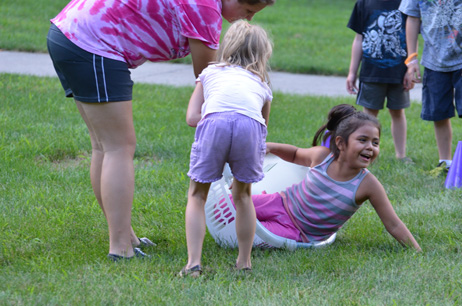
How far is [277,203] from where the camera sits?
3812 mm

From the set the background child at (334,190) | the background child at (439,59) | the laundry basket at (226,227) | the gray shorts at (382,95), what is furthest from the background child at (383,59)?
the laundry basket at (226,227)

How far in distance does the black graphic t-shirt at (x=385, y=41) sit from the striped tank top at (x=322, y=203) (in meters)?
2.17

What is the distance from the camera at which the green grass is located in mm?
2834

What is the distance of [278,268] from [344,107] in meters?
1.05

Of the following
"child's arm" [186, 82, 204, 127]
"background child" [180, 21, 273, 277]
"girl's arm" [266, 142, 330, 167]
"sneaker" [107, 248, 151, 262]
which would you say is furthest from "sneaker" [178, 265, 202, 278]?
"girl's arm" [266, 142, 330, 167]

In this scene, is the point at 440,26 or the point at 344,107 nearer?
the point at 344,107

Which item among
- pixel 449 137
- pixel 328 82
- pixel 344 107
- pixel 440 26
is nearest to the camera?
pixel 344 107

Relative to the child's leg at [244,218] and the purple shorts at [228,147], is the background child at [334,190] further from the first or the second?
the purple shorts at [228,147]

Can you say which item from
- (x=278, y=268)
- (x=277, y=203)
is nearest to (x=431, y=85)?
(x=277, y=203)

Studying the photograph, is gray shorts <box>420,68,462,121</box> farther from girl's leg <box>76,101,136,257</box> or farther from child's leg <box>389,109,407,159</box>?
girl's leg <box>76,101,136,257</box>

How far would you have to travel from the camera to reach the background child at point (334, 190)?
348 centimetres

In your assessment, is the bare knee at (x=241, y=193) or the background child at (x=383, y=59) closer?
the bare knee at (x=241, y=193)

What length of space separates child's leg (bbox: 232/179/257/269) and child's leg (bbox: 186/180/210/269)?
0.52 ft

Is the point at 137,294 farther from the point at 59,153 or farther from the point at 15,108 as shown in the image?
the point at 15,108
